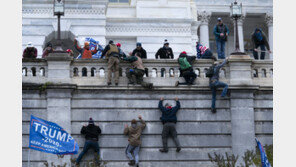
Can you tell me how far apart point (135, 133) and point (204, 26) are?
28.4m

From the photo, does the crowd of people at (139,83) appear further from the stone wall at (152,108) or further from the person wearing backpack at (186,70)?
the stone wall at (152,108)

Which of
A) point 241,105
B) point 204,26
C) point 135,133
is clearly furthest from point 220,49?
point 204,26

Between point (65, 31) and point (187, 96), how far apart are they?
13.9m

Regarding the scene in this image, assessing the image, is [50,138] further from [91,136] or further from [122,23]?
[122,23]

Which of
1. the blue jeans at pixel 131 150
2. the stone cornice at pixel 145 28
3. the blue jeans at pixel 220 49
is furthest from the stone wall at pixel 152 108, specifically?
the stone cornice at pixel 145 28

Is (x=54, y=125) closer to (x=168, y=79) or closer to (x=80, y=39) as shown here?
(x=168, y=79)

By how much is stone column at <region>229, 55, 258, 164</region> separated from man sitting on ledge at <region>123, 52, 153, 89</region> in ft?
11.8

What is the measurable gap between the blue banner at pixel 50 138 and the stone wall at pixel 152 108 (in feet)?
8.12

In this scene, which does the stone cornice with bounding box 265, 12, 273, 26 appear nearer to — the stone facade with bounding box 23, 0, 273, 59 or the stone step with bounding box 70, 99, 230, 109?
the stone facade with bounding box 23, 0, 273, 59

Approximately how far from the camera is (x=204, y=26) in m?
62.9

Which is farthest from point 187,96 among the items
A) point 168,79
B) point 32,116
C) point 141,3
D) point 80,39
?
point 141,3

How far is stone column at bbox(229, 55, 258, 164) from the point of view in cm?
3616

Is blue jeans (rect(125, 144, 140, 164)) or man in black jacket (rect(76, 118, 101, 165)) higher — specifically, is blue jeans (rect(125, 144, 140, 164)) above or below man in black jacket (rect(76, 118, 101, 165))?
below

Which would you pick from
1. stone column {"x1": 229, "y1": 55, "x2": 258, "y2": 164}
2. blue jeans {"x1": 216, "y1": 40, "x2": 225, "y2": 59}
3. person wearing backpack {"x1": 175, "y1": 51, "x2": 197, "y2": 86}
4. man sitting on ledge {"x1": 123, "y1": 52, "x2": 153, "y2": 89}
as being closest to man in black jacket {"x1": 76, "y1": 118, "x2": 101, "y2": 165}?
man sitting on ledge {"x1": 123, "y1": 52, "x2": 153, "y2": 89}
